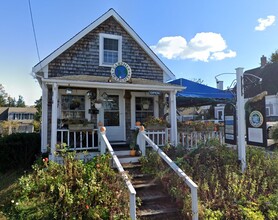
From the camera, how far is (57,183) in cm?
473

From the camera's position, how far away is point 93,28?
9734 mm

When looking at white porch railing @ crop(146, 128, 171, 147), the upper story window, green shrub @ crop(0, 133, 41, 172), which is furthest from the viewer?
the upper story window

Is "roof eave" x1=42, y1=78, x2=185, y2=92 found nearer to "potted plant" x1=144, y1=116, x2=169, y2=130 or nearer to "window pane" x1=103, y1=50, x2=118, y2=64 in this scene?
"potted plant" x1=144, y1=116, x2=169, y2=130

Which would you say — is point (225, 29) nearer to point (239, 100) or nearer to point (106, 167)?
point (239, 100)

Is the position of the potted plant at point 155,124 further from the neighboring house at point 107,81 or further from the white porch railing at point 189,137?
the neighboring house at point 107,81

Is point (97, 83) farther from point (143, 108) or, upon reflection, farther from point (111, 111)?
point (143, 108)

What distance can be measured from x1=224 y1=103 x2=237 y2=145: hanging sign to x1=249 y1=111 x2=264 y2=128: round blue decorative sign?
0.48 meters

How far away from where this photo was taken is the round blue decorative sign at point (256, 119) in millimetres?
6152

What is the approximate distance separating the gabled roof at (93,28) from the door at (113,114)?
7.85 ft

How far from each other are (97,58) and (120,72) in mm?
2315

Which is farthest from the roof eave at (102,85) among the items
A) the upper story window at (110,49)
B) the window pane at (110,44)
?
the window pane at (110,44)

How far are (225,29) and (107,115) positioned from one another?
24.0 feet

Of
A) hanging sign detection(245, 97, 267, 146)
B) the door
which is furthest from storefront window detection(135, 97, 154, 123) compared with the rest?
hanging sign detection(245, 97, 267, 146)

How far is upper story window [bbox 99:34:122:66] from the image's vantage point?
9.98 m
